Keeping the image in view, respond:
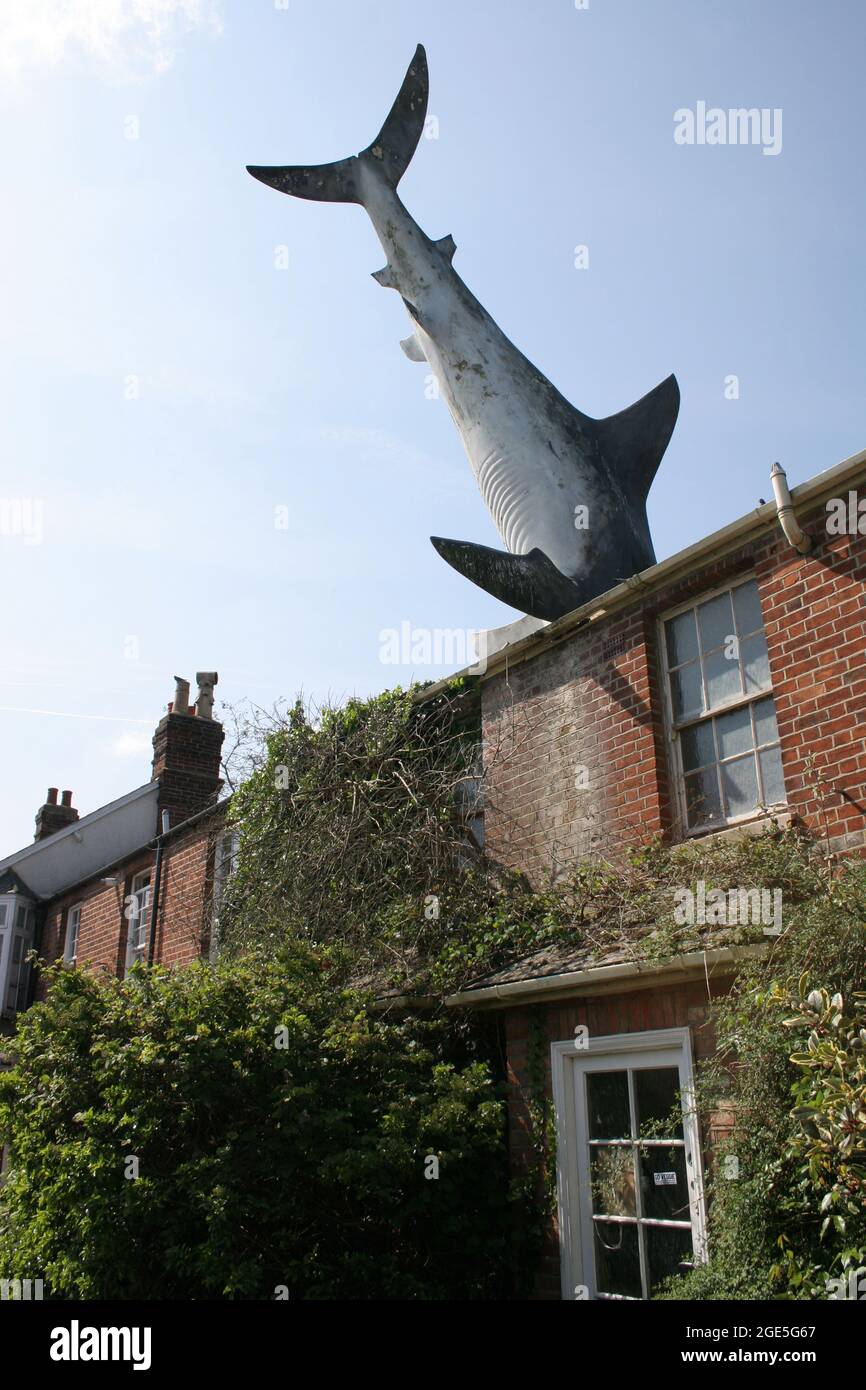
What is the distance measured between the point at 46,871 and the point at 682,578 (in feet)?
54.0

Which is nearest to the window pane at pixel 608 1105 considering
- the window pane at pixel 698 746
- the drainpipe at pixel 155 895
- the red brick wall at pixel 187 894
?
the window pane at pixel 698 746

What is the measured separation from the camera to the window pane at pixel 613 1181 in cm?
596

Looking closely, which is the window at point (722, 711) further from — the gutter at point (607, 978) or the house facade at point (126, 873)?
the house facade at point (126, 873)

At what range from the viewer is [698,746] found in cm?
722

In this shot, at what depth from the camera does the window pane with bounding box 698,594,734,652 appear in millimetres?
7180

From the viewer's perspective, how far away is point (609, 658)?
26.0ft

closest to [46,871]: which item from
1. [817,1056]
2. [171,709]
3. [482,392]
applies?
[171,709]

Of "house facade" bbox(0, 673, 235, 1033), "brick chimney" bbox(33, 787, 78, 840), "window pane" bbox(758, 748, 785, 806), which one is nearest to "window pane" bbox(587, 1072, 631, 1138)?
"window pane" bbox(758, 748, 785, 806)

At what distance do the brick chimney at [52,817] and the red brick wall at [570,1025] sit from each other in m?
17.8

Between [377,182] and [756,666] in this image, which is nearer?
[756,666]

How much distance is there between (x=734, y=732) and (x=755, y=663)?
462 millimetres

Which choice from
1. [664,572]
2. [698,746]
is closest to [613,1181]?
[698,746]
